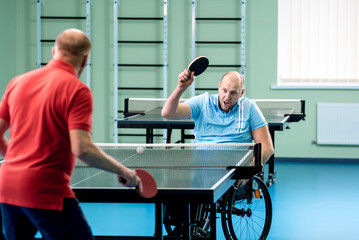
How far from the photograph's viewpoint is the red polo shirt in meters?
1.82

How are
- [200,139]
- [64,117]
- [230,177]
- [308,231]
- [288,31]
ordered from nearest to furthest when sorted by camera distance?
[64,117], [230,177], [200,139], [308,231], [288,31]

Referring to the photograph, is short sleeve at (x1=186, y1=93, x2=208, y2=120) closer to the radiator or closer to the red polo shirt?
the red polo shirt

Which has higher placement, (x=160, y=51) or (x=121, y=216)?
(x=160, y=51)

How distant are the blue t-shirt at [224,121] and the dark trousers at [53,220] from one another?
6.39 ft

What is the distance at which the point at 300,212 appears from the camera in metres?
4.98

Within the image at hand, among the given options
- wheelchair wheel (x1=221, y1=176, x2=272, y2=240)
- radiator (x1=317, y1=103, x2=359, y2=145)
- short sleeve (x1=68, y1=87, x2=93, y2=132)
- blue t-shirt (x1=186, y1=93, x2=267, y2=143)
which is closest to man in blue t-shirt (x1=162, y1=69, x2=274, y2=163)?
blue t-shirt (x1=186, y1=93, x2=267, y2=143)

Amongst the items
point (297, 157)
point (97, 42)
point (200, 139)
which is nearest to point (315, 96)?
point (297, 157)

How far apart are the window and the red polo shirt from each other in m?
6.49

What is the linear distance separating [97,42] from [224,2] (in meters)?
1.82

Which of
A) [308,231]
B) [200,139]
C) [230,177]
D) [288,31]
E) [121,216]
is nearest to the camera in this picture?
[230,177]

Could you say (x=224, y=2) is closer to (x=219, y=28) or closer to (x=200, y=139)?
(x=219, y=28)

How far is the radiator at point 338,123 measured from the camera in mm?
8000

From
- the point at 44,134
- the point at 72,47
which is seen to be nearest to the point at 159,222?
the point at 44,134

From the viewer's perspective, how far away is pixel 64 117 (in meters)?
1.84
